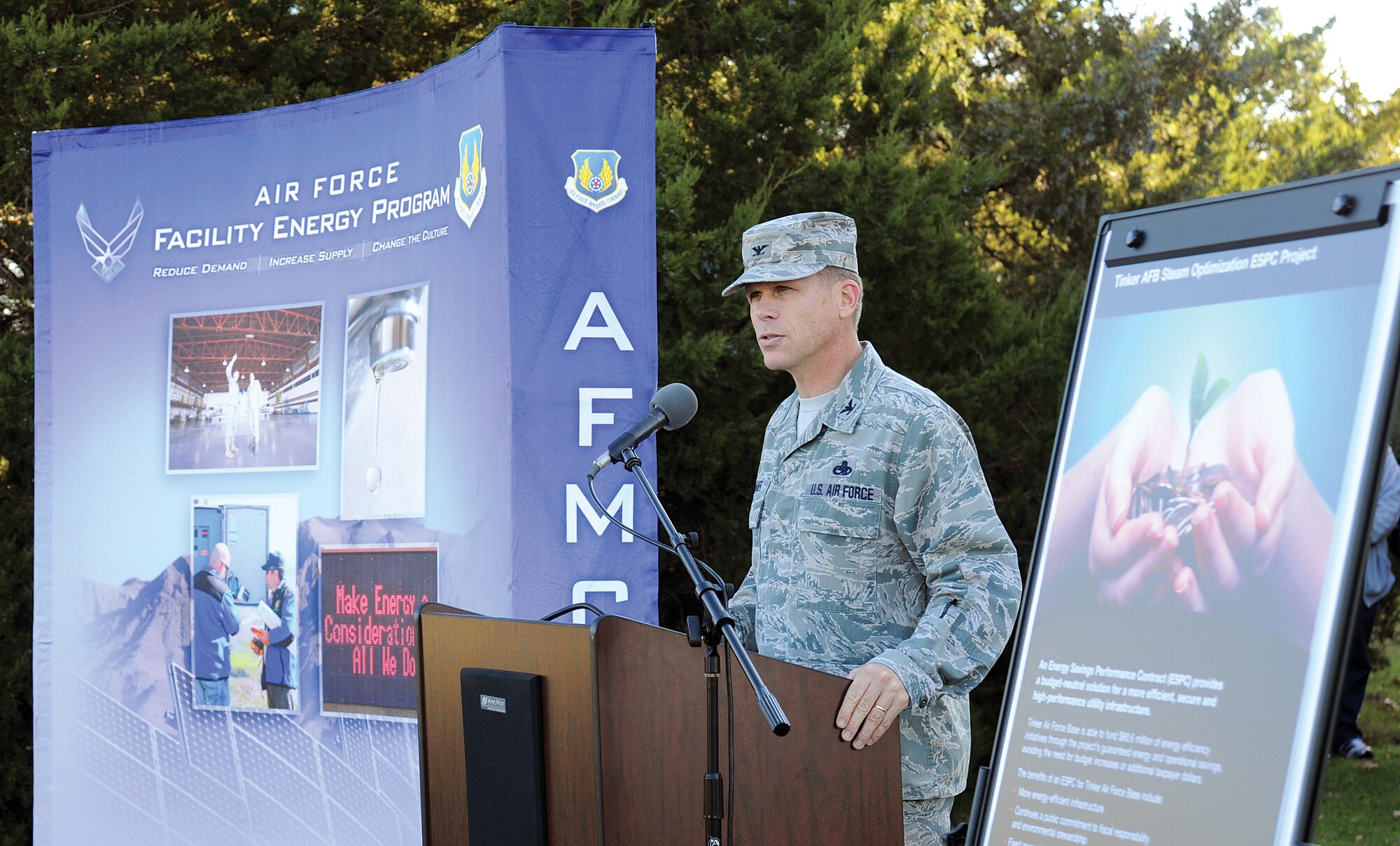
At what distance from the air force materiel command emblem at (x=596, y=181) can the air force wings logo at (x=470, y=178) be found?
0.27m

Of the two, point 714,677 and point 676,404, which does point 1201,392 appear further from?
point 676,404

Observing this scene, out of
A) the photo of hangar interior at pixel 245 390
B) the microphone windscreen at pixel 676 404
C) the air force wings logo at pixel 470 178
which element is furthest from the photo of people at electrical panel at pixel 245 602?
the microphone windscreen at pixel 676 404

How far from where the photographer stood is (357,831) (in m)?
3.77

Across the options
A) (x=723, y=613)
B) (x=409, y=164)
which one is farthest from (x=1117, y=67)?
(x=723, y=613)

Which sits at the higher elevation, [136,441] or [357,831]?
[136,441]

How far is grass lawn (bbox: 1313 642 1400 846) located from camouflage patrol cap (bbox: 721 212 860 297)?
3483 mm

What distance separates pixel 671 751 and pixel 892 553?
0.65m

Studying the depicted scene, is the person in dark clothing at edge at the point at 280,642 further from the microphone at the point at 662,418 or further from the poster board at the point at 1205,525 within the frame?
the poster board at the point at 1205,525

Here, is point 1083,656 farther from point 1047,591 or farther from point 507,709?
point 507,709

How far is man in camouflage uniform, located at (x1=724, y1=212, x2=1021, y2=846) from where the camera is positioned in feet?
7.33

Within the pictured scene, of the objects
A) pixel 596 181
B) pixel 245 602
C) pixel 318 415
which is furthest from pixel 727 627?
pixel 245 602

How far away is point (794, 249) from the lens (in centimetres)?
257

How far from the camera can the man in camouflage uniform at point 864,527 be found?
7.33 ft

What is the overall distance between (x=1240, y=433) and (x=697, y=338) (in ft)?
15.7
